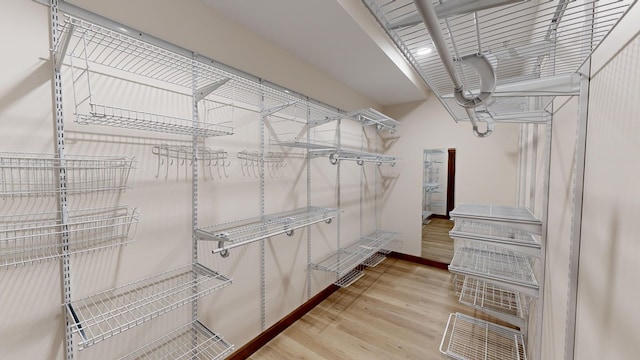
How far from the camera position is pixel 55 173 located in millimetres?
983

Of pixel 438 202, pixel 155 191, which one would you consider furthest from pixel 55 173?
pixel 438 202

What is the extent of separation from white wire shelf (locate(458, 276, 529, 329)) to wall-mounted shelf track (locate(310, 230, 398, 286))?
0.94 m

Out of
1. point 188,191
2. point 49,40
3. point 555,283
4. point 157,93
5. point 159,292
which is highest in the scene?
point 49,40

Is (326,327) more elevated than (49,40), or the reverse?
(49,40)

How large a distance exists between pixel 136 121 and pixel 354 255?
2296 millimetres

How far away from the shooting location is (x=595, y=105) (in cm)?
75

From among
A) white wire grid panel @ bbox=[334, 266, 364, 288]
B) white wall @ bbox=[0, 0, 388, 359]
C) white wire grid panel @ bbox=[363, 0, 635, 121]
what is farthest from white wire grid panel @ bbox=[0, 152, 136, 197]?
white wire grid panel @ bbox=[334, 266, 364, 288]

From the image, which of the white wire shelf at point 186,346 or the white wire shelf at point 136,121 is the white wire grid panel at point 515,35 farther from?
the white wire shelf at point 186,346

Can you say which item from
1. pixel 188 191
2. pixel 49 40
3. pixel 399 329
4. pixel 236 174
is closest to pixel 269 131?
pixel 236 174

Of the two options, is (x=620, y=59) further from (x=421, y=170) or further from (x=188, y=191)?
(x=421, y=170)

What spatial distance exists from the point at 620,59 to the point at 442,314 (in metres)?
2.29

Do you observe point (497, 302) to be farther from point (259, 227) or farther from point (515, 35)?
point (515, 35)

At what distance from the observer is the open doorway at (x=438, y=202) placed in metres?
3.18

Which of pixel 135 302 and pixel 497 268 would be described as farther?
pixel 497 268
